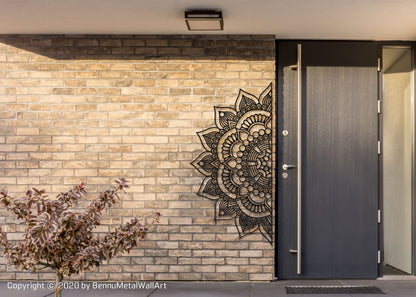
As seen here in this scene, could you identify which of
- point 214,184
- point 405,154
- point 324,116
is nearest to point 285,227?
point 214,184

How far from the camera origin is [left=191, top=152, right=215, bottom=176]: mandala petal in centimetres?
519

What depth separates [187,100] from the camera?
5.21m

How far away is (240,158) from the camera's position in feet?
17.1

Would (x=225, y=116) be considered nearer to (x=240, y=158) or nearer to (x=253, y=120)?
(x=253, y=120)

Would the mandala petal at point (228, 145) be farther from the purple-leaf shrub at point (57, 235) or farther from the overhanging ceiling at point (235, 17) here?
the purple-leaf shrub at point (57, 235)

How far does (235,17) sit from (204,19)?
0.31 m

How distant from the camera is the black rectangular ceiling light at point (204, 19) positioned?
14.6 feet

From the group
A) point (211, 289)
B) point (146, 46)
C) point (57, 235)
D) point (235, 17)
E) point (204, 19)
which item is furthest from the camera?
point (146, 46)

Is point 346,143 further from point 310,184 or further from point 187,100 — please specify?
point 187,100

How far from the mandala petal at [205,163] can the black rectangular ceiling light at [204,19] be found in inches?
48.4

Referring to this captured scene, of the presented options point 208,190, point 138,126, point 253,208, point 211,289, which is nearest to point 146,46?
point 138,126

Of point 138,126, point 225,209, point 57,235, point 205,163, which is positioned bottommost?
point 225,209

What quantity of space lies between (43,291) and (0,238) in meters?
2.01

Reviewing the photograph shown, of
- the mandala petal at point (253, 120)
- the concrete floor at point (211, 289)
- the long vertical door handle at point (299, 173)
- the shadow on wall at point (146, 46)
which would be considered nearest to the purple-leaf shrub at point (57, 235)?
the concrete floor at point (211, 289)
